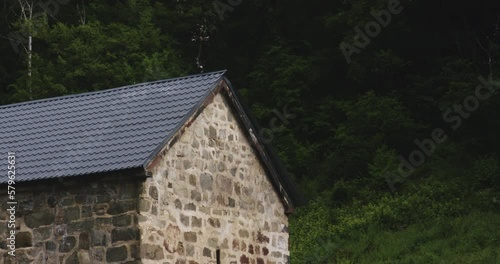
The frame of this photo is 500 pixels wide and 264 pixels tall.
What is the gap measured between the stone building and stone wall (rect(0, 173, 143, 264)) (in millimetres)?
15

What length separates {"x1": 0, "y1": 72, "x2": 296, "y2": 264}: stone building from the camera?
627 inches

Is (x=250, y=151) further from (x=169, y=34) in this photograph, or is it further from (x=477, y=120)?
(x=169, y=34)

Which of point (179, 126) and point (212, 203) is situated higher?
point (179, 126)

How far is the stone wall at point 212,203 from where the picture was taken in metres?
16.1

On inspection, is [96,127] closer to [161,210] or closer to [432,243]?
[161,210]

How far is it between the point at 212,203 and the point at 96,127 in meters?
2.22

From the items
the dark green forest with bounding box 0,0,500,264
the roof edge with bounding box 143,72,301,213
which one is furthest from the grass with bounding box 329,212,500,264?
the roof edge with bounding box 143,72,301,213

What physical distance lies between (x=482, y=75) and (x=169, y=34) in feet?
46.6

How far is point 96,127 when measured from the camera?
17.4 metres

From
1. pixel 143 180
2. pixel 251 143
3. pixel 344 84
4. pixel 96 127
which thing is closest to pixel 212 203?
pixel 251 143

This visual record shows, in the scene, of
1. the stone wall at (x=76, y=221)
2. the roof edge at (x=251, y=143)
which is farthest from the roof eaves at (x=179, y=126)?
the stone wall at (x=76, y=221)

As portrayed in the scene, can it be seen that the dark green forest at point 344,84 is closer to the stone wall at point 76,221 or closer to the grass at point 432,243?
the grass at point 432,243

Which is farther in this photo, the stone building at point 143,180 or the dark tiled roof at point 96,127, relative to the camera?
the dark tiled roof at point 96,127

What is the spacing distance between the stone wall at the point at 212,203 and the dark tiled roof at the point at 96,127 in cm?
36
